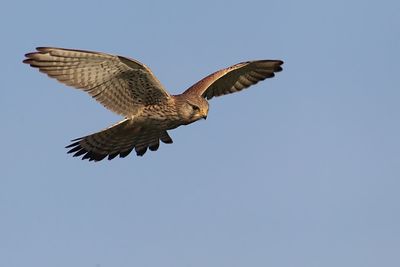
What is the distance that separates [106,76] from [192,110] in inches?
63.1

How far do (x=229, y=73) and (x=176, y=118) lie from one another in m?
2.61

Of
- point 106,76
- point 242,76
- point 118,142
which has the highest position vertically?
point 242,76

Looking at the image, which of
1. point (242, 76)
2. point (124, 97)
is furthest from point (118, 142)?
point (242, 76)

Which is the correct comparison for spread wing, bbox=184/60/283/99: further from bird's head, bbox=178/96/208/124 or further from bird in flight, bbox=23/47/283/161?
bird's head, bbox=178/96/208/124

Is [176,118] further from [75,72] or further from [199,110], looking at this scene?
[75,72]

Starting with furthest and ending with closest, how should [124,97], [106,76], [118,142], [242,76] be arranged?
1. [242,76]
2. [118,142]
3. [124,97]
4. [106,76]

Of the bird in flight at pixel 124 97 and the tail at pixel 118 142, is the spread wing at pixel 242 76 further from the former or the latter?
the tail at pixel 118 142

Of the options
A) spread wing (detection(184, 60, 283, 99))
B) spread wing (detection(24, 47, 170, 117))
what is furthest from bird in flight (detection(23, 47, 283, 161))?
spread wing (detection(184, 60, 283, 99))

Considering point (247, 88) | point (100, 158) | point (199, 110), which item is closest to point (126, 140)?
point (100, 158)

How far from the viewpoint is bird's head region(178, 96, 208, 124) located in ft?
56.8

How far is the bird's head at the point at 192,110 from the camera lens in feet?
56.8

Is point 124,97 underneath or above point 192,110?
above

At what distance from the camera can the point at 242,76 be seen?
2014 centimetres

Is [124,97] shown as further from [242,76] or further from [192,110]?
[242,76]
